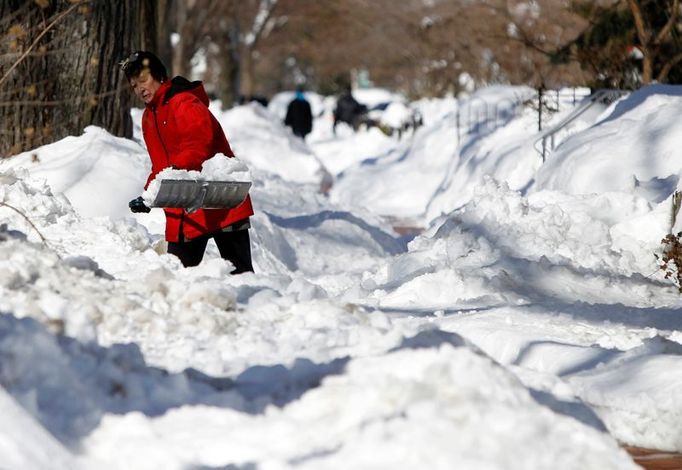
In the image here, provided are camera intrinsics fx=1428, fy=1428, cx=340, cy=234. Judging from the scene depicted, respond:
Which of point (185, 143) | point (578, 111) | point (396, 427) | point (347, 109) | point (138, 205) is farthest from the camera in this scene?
point (347, 109)

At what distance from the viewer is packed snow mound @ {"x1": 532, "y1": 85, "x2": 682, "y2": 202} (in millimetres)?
10469

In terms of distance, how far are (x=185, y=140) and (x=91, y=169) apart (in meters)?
3.28

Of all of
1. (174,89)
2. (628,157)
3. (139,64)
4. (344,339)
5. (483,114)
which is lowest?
(483,114)

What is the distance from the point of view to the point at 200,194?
6547 mm

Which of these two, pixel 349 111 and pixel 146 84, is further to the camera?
pixel 349 111

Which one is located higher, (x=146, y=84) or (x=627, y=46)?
(x=146, y=84)

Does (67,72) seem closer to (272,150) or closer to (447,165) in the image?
(447,165)

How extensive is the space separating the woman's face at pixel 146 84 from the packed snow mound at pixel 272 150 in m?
13.8

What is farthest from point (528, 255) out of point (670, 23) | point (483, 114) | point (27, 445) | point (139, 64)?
point (483, 114)

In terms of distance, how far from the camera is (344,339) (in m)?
4.89

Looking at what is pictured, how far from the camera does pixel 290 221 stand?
13.0m

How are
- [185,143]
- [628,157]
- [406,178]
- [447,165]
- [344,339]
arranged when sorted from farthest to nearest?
[406,178], [447,165], [628,157], [185,143], [344,339]

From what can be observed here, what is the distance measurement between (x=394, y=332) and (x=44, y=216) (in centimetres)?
367

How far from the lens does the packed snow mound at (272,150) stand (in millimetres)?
21547
